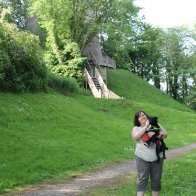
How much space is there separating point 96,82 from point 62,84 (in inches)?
423

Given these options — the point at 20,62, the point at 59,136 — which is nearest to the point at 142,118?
the point at 59,136

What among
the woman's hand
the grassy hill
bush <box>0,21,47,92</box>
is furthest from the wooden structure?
the woman's hand

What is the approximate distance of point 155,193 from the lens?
314 inches

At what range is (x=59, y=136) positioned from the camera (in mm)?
17734

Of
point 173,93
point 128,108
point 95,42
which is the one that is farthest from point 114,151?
point 173,93

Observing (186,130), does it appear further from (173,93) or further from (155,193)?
(173,93)

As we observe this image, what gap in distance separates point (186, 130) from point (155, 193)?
69.8ft

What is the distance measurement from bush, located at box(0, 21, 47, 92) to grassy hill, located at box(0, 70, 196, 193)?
3.33 ft

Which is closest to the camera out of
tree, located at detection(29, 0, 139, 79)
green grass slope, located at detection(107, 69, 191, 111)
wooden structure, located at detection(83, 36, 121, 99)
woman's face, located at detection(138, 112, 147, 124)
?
woman's face, located at detection(138, 112, 147, 124)

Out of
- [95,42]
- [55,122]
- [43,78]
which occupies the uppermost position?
[95,42]

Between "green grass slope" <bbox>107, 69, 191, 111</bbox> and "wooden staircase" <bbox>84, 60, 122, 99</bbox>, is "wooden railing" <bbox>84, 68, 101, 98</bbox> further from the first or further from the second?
"green grass slope" <bbox>107, 69, 191, 111</bbox>

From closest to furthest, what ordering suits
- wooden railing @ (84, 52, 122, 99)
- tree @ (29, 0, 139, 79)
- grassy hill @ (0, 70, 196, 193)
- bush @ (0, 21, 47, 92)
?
1. grassy hill @ (0, 70, 196, 193)
2. bush @ (0, 21, 47, 92)
3. tree @ (29, 0, 139, 79)
4. wooden railing @ (84, 52, 122, 99)

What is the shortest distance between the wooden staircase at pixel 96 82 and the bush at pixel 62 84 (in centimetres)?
575

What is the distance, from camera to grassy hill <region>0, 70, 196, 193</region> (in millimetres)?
12594
